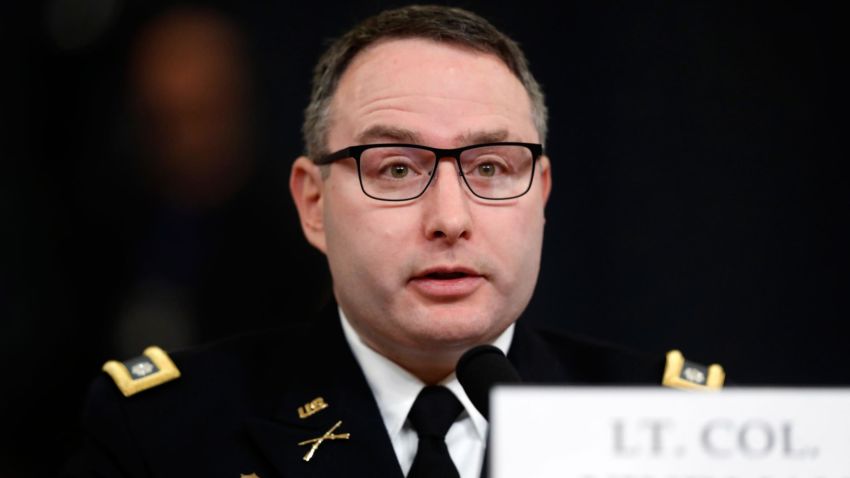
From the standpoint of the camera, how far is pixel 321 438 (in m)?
1.78

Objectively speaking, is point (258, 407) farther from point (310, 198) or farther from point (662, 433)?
point (662, 433)

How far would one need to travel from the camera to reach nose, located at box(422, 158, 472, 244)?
1625mm

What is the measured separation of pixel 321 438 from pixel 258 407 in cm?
17

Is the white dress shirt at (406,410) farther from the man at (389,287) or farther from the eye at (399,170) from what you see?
the eye at (399,170)

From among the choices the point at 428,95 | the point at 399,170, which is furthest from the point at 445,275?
the point at 428,95

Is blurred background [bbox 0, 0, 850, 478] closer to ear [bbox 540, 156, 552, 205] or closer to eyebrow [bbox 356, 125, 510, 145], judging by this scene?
ear [bbox 540, 156, 552, 205]

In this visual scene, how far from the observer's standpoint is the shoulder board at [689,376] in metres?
2.04

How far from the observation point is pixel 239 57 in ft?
9.63

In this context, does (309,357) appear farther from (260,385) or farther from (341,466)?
(341,466)

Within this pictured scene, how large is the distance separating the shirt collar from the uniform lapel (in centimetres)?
2

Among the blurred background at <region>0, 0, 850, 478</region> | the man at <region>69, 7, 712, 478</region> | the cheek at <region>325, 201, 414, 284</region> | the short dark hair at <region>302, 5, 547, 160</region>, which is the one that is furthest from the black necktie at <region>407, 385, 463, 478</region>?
the blurred background at <region>0, 0, 850, 478</region>

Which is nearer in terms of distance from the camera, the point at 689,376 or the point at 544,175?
the point at 544,175

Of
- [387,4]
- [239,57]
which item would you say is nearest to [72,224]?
[239,57]

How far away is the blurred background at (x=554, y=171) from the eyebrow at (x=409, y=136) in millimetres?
1108
